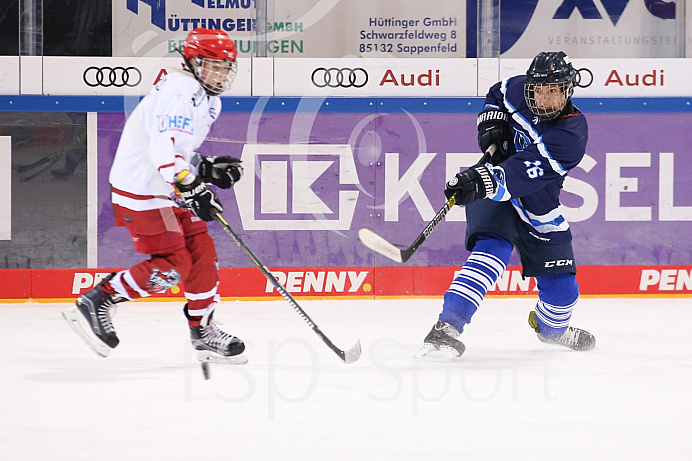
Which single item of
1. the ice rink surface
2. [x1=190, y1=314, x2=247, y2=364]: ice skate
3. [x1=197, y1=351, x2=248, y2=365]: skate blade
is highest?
[x1=190, y1=314, x2=247, y2=364]: ice skate

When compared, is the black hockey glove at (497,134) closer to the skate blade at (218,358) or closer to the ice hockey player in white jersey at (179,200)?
the ice hockey player in white jersey at (179,200)

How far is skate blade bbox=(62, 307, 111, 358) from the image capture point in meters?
2.90

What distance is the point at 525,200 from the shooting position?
126 inches

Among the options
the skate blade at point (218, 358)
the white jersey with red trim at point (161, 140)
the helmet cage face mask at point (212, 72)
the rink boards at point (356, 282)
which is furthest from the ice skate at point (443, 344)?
the rink boards at point (356, 282)

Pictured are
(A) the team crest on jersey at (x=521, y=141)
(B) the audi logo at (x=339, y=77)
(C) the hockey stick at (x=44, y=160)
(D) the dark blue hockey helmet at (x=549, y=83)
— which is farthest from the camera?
(B) the audi logo at (x=339, y=77)

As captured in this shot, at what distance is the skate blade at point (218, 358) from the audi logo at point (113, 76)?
2.28m

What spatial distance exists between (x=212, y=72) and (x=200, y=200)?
1.47 feet

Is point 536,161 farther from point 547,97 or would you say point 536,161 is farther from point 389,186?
point 389,186

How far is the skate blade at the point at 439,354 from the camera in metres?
2.98

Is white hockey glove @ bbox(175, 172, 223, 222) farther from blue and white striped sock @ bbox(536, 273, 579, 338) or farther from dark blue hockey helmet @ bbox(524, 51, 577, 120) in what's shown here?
blue and white striped sock @ bbox(536, 273, 579, 338)

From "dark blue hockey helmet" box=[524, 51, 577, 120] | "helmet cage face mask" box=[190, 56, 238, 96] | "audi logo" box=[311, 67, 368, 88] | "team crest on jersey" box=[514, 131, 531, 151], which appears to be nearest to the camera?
"helmet cage face mask" box=[190, 56, 238, 96]

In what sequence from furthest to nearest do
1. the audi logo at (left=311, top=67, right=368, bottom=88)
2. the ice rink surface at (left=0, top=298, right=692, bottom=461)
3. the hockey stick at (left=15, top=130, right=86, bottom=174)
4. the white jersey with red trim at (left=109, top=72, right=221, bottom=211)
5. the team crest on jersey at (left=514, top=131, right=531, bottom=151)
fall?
the audi logo at (left=311, top=67, right=368, bottom=88) → the hockey stick at (left=15, top=130, right=86, bottom=174) → the team crest on jersey at (left=514, top=131, right=531, bottom=151) → the white jersey with red trim at (left=109, top=72, right=221, bottom=211) → the ice rink surface at (left=0, top=298, right=692, bottom=461)

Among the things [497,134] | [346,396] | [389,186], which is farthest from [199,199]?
[389,186]

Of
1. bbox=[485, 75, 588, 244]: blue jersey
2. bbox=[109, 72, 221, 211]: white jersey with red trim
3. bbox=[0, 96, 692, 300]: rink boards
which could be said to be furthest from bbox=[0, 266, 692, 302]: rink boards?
bbox=[109, 72, 221, 211]: white jersey with red trim
